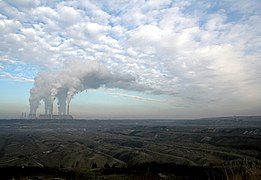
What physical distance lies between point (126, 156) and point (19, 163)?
22.3 metres

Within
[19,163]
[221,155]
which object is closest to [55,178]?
[19,163]

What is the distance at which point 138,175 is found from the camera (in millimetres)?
38312

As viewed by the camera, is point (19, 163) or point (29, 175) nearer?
point (29, 175)

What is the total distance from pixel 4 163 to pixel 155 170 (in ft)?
106

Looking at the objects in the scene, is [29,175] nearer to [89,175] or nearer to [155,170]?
[89,175]

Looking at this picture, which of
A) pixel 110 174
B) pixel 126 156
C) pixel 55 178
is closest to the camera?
pixel 55 178

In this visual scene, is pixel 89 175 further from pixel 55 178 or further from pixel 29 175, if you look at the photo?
pixel 29 175

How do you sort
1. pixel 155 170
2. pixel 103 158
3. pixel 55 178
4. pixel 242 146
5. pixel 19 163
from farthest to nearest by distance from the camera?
pixel 242 146 < pixel 103 158 < pixel 19 163 < pixel 155 170 < pixel 55 178

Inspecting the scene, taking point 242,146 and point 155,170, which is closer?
point 155,170

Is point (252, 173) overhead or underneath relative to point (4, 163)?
overhead

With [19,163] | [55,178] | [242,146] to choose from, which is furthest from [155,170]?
[242,146]

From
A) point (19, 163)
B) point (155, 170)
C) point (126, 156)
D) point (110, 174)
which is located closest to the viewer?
point (110, 174)

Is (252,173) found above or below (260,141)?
above

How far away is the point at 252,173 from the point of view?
26.7ft
